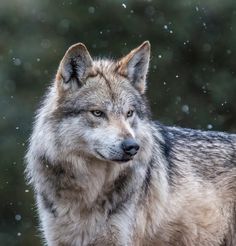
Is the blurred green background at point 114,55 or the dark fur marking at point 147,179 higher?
the blurred green background at point 114,55

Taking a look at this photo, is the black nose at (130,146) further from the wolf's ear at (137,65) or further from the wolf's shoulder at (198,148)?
the wolf's shoulder at (198,148)

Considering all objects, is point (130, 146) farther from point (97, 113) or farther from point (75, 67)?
point (75, 67)

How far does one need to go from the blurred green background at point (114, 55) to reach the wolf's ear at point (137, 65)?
983 centimetres

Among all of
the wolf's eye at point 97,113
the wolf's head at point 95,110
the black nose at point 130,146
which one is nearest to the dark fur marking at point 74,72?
the wolf's head at point 95,110

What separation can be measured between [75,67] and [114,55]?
1059 cm

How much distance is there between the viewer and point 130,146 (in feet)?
28.9

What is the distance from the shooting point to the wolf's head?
8.99 m

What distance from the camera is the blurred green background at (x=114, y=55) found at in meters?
19.7

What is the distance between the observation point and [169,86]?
2048 centimetres

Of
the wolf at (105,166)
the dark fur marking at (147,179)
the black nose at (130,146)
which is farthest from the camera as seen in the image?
the dark fur marking at (147,179)

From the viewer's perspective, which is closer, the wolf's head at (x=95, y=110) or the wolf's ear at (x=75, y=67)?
the wolf's head at (x=95, y=110)

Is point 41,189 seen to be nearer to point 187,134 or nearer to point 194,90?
point 187,134

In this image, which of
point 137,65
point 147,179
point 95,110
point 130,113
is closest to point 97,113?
point 95,110

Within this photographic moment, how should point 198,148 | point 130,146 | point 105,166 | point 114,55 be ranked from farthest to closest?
point 114,55 < point 198,148 < point 105,166 < point 130,146
